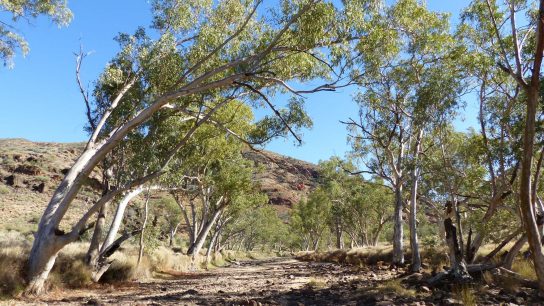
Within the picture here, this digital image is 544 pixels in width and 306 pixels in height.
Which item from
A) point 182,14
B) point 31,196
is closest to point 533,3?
point 182,14

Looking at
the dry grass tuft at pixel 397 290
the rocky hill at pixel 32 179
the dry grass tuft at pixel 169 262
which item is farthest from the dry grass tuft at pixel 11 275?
the rocky hill at pixel 32 179

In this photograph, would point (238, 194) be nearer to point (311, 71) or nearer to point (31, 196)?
point (311, 71)

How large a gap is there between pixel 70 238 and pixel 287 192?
468 feet

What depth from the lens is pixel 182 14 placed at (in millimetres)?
13922

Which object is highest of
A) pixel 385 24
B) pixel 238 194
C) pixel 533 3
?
pixel 533 3

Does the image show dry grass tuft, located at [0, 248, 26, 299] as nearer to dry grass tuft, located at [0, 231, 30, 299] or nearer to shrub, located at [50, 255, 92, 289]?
dry grass tuft, located at [0, 231, 30, 299]

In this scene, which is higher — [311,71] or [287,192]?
[287,192]

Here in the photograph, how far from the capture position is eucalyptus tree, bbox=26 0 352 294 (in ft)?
32.7

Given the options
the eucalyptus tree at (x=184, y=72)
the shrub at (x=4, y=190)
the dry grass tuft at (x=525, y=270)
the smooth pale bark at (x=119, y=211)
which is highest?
the shrub at (x=4, y=190)

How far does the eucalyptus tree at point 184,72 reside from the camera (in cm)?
996

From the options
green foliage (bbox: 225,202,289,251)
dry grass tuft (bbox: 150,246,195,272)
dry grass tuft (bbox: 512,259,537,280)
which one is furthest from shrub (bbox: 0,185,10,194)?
dry grass tuft (bbox: 512,259,537,280)

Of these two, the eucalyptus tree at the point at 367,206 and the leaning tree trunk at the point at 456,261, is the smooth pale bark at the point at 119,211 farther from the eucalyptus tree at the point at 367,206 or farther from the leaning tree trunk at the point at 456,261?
the eucalyptus tree at the point at 367,206

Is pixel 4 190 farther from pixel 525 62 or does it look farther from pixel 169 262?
pixel 525 62

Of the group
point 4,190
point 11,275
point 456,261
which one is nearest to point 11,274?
point 11,275
